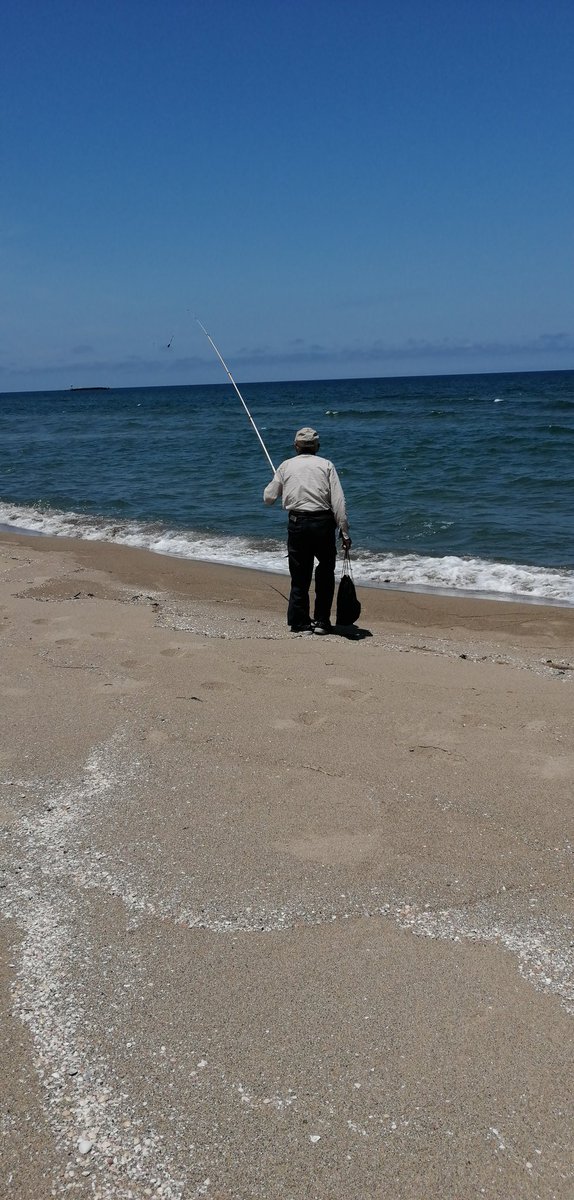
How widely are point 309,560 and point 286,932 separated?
4.16 meters

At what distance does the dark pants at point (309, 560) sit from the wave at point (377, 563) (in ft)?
7.53

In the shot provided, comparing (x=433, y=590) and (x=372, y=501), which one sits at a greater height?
(x=372, y=501)

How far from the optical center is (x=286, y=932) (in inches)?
108

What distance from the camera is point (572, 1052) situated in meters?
2.24

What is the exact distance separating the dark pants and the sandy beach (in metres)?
1.40

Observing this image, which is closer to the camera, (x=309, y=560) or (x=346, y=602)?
(x=346, y=602)

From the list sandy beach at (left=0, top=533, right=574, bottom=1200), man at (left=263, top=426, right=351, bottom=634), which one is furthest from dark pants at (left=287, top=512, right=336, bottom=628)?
sandy beach at (left=0, top=533, right=574, bottom=1200)

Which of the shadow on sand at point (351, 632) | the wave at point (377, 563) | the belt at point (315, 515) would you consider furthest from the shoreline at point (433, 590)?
the belt at point (315, 515)

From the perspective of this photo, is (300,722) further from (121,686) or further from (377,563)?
(377,563)

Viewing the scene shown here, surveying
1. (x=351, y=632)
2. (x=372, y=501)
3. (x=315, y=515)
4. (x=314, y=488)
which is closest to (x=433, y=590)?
(x=351, y=632)

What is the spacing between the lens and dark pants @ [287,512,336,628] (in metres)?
6.42

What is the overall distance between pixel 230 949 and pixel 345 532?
4.08 metres

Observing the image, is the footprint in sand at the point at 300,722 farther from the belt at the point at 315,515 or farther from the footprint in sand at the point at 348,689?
the belt at the point at 315,515

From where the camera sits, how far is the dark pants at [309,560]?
6418 millimetres
